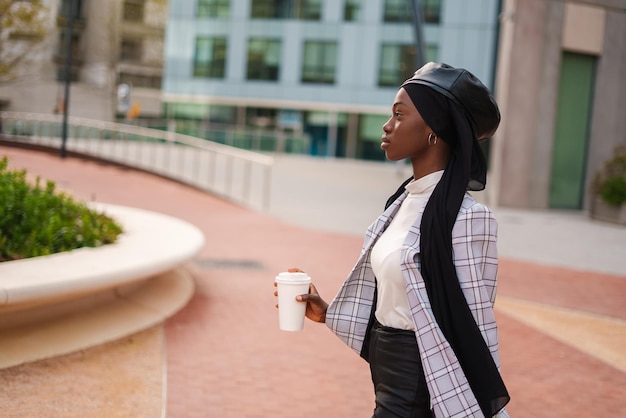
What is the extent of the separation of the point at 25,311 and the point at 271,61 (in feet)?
140

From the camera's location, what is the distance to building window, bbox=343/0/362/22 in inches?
1821

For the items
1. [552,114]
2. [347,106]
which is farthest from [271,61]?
[552,114]

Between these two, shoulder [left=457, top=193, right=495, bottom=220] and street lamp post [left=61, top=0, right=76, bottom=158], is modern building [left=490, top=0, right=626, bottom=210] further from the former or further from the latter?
shoulder [left=457, top=193, right=495, bottom=220]

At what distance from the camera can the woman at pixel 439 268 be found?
272 centimetres

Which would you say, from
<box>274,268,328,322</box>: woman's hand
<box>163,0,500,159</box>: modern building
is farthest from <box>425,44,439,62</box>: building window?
<box>274,268,328,322</box>: woman's hand

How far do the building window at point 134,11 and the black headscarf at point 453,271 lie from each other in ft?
209

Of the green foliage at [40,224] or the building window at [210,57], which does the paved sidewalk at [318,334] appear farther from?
the building window at [210,57]

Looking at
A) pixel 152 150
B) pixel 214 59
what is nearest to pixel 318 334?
pixel 152 150

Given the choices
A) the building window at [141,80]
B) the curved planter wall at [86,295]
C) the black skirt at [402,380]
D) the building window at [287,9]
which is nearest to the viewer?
the black skirt at [402,380]

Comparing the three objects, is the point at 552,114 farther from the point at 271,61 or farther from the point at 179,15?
the point at 179,15

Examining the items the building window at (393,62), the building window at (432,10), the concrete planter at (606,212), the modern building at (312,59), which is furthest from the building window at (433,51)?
the concrete planter at (606,212)

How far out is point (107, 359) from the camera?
245 inches

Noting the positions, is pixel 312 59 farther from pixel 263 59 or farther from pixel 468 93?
pixel 468 93

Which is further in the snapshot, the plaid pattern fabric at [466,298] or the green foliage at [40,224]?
the green foliage at [40,224]
